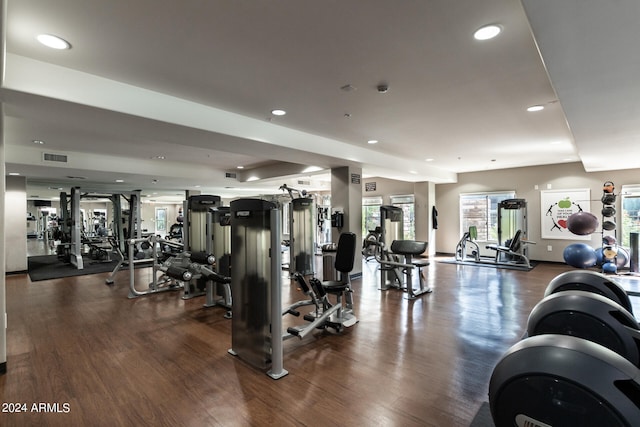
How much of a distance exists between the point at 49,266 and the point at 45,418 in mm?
8706

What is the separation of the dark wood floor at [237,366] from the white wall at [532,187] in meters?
4.53

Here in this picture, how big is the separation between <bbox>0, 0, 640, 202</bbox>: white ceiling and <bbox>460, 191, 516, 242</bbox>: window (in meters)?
4.00

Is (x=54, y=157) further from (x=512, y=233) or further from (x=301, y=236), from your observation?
(x=512, y=233)

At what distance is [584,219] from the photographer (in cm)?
665

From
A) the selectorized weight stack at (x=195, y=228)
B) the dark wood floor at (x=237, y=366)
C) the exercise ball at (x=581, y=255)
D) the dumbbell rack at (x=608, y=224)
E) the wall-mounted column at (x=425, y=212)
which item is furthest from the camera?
the wall-mounted column at (x=425, y=212)

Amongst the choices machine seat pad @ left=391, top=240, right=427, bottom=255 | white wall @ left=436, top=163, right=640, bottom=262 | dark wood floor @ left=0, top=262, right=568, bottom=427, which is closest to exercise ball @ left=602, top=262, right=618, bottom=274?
white wall @ left=436, top=163, right=640, bottom=262

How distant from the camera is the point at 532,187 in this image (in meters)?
8.46

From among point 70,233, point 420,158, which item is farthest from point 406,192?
point 70,233

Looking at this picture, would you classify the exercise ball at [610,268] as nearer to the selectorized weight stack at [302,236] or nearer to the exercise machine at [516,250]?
the exercise machine at [516,250]

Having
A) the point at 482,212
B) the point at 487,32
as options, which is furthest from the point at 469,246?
the point at 487,32

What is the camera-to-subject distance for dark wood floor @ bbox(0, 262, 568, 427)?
2150mm

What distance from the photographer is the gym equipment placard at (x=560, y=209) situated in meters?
7.76

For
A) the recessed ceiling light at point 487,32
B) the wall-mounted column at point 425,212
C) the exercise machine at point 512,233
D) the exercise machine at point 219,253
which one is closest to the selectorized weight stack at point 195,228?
the exercise machine at point 219,253

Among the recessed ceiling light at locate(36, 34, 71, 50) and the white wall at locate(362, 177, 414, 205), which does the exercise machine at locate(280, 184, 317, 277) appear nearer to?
the white wall at locate(362, 177, 414, 205)
